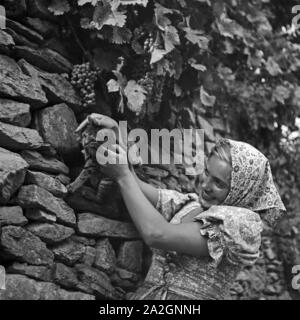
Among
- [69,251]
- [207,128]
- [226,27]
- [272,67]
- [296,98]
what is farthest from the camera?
[296,98]

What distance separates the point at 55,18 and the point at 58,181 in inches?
30.6

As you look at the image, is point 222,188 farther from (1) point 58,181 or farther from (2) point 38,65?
(2) point 38,65

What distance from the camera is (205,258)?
222cm

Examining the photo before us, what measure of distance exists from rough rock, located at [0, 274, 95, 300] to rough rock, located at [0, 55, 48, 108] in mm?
731

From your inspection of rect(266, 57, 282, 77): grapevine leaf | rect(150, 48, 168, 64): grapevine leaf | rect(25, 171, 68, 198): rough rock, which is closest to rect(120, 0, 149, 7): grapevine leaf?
rect(150, 48, 168, 64): grapevine leaf

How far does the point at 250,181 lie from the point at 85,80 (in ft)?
2.90

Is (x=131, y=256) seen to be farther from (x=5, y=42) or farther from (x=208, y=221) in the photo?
(x=5, y=42)

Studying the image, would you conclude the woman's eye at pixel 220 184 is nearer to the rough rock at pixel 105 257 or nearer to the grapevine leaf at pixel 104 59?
the rough rock at pixel 105 257

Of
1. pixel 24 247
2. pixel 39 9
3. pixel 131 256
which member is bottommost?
pixel 131 256

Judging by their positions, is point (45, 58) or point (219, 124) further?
point (219, 124)

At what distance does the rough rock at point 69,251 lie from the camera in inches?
86.7

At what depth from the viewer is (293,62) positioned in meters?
4.16

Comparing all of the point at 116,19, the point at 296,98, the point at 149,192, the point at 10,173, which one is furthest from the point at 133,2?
the point at 296,98
